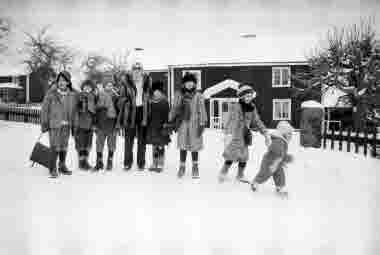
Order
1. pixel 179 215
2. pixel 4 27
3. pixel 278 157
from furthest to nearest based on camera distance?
pixel 278 157 → pixel 4 27 → pixel 179 215

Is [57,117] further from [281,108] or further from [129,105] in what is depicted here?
[281,108]

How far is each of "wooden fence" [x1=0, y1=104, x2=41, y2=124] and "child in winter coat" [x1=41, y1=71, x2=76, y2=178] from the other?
47.0 feet

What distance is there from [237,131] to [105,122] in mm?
2415

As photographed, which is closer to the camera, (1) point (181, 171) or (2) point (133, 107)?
(1) point (181, 171)

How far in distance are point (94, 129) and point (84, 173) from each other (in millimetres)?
856

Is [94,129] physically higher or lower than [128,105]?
lower

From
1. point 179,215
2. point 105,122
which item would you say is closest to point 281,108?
point 105,122

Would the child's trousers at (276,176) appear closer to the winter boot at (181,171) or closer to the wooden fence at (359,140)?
the winter boot at (181,171)

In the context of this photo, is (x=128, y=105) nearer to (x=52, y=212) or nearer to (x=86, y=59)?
(x=52, y=212)

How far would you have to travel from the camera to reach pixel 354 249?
301 centimetres

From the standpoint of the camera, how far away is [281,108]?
2577 centimetres

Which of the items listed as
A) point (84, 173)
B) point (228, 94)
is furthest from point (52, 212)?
point (228, 94)

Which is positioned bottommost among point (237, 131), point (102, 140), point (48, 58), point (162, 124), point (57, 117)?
point (102, 140)

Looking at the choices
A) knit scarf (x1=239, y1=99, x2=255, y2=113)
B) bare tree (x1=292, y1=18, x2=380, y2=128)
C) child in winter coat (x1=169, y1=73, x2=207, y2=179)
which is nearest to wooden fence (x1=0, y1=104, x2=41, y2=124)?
child in winter coat (x1=169, y1=73, x2=207, y2=179)
